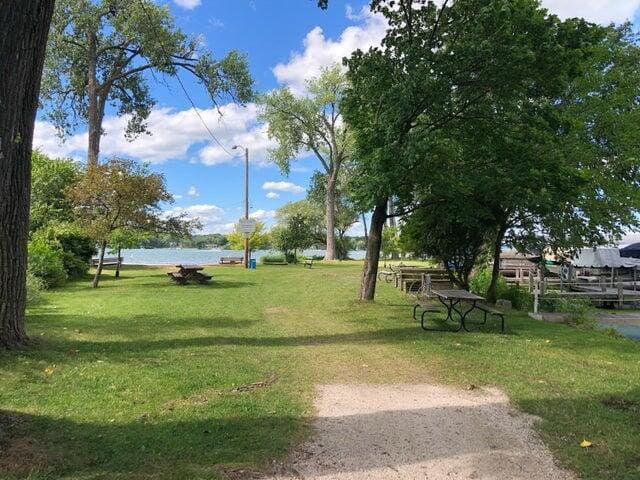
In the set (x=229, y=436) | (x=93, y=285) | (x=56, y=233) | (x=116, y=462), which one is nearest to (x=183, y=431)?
(x=229, y=436)

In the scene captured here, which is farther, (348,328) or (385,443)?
(348,328)

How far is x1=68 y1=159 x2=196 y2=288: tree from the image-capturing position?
17641 mm

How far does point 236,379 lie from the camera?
20.0 ft

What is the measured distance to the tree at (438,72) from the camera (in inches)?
425

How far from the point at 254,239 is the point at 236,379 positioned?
127ft

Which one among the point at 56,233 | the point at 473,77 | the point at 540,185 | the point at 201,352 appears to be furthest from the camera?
the point at 56,233

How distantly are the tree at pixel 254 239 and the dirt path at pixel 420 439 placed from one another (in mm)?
38984

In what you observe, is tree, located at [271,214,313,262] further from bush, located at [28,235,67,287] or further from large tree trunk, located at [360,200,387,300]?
large tree trunk, located at [360,200,387,300]

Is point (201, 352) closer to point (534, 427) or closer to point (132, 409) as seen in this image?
point (132, 409)

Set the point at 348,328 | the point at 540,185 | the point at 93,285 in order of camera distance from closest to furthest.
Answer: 1. the point at 348,328
2. the point at 540,185
3. the point at 93,285

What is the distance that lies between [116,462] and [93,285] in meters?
15.7

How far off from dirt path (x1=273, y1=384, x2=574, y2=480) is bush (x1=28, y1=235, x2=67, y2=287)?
14094mm

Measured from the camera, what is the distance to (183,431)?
173 inches

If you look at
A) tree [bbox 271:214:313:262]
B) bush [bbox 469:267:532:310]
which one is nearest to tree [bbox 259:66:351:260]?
tree [bbox 271:214:313:262]
